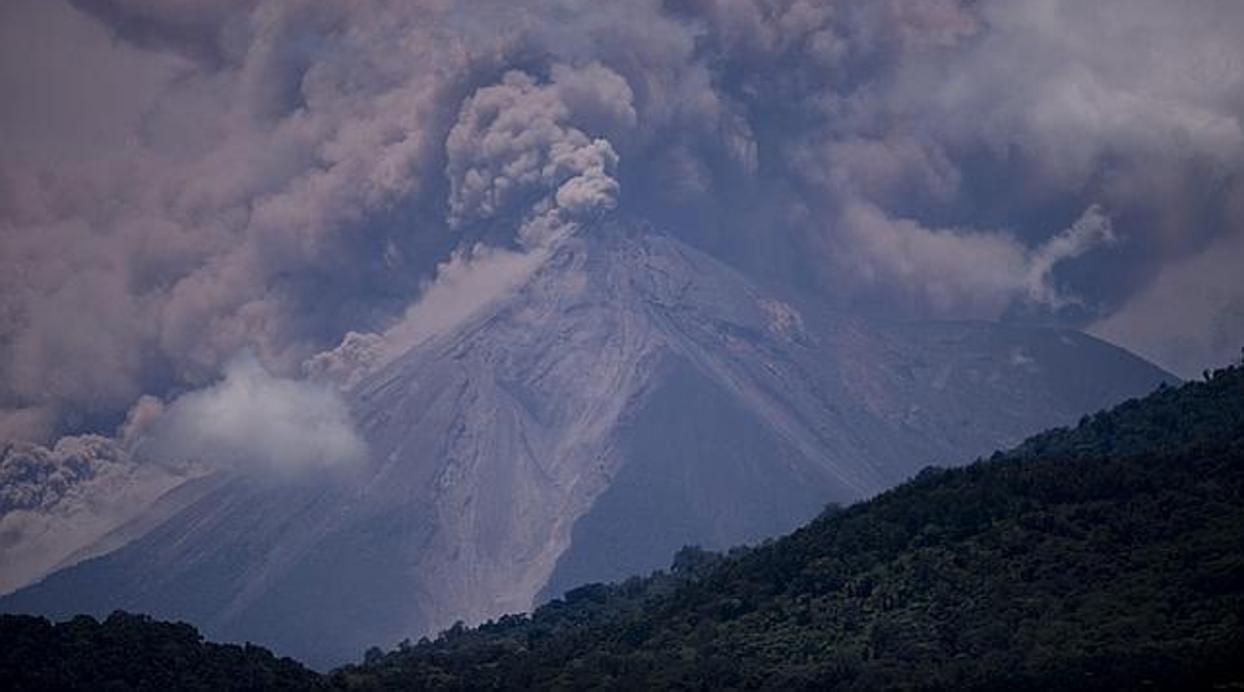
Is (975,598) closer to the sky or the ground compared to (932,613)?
closer to the ground

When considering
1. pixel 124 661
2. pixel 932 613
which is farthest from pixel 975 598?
pixel 124 661

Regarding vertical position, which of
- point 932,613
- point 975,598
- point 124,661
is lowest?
point 975,598

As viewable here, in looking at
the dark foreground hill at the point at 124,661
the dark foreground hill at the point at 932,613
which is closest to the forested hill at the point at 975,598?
the dark foreground hill at the point at 932,613

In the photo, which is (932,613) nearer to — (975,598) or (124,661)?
(975,598)

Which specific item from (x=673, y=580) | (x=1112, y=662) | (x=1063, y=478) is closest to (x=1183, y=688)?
(x=1112, y=662)

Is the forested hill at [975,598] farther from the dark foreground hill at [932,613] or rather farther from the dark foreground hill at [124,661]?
the dark foreground hill at [124,661]

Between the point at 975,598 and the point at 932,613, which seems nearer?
the point at 975,598

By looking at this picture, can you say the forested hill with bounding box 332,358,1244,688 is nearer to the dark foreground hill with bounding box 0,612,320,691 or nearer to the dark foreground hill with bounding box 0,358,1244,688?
the dark foreground hill with bounding box 0,358,1244,688

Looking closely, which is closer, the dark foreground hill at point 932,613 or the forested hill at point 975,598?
the forested hill at point 975,598
